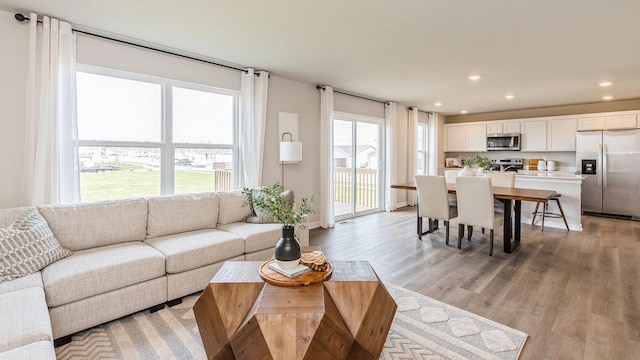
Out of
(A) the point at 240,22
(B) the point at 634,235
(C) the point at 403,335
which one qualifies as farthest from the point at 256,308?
(B) the point at 634,235

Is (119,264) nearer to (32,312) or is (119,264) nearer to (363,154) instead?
(32,312)

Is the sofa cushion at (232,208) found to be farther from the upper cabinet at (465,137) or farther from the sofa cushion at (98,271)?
the upper cabinet at (465,137)

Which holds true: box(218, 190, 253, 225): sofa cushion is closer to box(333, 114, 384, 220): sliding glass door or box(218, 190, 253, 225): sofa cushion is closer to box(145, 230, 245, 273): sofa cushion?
box(145, 230, 245, 273): sofa cushion

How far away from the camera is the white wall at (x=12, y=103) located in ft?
8.58

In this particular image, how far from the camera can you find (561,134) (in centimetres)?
673

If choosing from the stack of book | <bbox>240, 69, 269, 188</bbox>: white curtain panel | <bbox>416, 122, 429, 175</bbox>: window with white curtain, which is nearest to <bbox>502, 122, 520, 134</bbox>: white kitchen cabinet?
<bbox>416, 122, 429, 175</bbox>: window with white curtain

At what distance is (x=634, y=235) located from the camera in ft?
15.4

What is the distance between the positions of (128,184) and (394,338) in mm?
3100

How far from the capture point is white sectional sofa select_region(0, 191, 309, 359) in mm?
1668

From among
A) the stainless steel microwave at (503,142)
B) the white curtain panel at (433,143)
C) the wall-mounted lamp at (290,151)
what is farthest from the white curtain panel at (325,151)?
the stainless steel microwave at (503,142)

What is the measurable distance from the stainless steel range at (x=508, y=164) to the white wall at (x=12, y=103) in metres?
8.70

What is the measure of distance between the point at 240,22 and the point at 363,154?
13.3 ft

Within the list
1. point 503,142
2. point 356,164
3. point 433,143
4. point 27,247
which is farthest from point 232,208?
point 503,142

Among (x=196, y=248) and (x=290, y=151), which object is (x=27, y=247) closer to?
(x=196, y=248)
